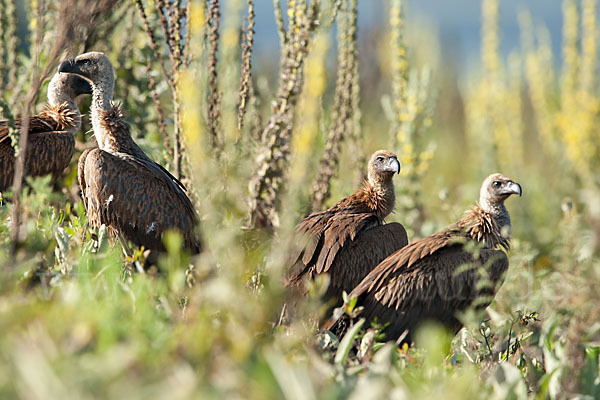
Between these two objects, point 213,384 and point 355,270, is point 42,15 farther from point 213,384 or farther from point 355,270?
point 355,270

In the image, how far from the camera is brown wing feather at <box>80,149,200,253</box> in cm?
441

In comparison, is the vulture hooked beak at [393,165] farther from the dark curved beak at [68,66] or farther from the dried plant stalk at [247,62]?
the dark curved beak at [68,66]

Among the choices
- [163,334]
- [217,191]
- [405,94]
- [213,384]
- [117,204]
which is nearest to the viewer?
[213,384]

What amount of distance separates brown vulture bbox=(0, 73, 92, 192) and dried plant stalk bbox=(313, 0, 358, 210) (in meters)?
2.16

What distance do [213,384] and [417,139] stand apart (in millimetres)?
5803

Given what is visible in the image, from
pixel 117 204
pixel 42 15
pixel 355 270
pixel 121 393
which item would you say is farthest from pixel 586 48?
pixel 121 393

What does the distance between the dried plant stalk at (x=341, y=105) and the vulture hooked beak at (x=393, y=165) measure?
3.75 feet

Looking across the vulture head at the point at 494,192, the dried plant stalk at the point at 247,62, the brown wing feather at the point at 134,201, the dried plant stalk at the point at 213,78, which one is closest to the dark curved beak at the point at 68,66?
the brown wing feather at the point at 134,201

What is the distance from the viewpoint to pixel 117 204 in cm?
449

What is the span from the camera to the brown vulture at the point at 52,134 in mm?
4562

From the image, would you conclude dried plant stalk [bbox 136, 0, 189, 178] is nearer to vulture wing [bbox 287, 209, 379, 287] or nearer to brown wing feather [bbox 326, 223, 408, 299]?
vulture wing [bbox 287, 209, 379, 287]

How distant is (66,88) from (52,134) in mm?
563

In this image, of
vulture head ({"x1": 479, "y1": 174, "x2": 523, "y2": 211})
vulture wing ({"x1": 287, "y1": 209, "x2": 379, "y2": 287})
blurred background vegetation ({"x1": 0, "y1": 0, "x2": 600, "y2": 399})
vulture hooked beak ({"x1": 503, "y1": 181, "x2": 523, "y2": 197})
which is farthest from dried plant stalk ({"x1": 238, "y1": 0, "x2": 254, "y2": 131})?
vulture hooked beak ({"x1": 503, "y1": 181, "x2": 523, "y2": 197})

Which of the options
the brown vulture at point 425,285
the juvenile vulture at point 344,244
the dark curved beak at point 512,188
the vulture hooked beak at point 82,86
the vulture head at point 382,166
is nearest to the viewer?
the brown vulture at point 425,285
